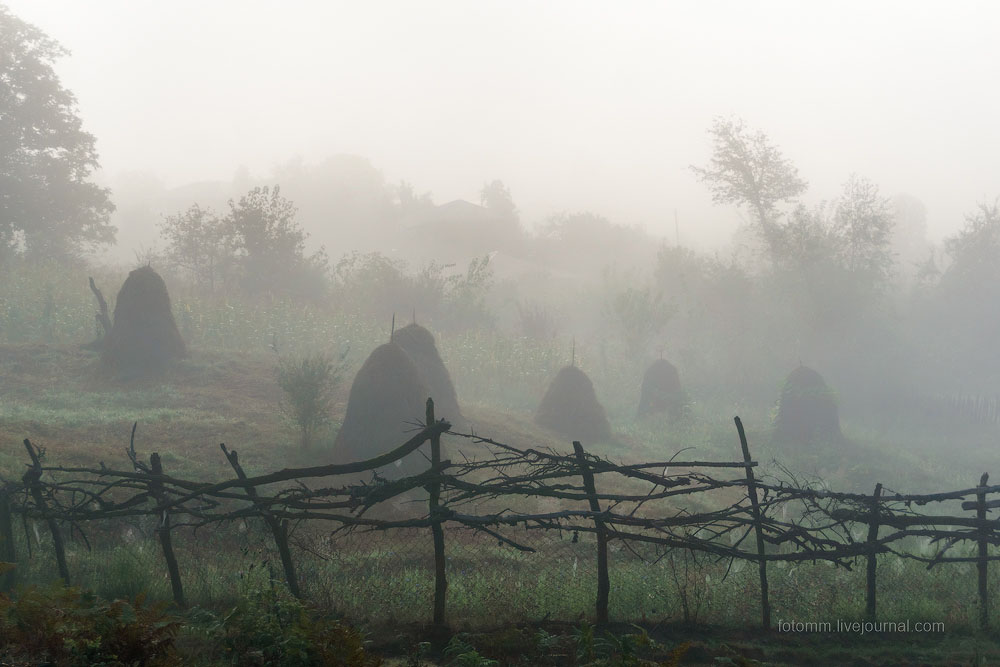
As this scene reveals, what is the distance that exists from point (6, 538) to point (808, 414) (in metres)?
28.2

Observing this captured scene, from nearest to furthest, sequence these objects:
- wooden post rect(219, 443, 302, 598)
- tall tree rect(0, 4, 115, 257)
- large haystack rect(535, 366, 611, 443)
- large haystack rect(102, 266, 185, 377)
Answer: wooden post rect(219, 443, 302, 598) → large haystack rect(102, 266, 185, 377) → large haystack rect(535, 366, 611, 443) → tall tree rect(0, 4, 115, 257)

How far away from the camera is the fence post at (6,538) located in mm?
7406

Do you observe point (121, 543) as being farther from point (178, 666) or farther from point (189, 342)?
point (189, 342)

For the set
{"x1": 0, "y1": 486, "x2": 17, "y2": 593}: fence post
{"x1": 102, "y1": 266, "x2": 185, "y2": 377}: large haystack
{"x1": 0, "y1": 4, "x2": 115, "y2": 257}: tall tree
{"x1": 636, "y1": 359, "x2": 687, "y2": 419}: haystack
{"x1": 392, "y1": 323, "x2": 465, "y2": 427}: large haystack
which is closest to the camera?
{"x1": 0, "y1": 486, "x2": 17, "y2": 593}: fence post

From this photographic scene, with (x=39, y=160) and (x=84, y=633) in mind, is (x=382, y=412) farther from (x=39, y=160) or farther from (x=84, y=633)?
(x=39, y=160)

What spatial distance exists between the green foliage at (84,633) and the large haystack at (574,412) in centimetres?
2100

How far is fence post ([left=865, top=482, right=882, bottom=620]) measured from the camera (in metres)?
6.10

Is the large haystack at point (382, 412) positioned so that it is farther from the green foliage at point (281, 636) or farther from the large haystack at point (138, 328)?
the green foliage at point (281, 636)

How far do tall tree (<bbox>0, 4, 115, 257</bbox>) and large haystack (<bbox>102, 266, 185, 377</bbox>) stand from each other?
20616 millimetres

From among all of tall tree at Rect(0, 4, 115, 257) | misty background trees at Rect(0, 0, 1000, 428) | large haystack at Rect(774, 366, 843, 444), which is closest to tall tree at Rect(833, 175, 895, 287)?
misty background trees at Rect(0, 0, 1000, 428)

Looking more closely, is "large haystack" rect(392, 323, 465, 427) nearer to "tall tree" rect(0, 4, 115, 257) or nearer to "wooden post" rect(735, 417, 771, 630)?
"wooden post" rect(735, 417, 771, 630)

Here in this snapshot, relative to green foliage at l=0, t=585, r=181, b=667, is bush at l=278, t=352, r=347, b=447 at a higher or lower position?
higher

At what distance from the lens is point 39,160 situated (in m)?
41.2

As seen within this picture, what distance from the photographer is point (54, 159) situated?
1647 inches
